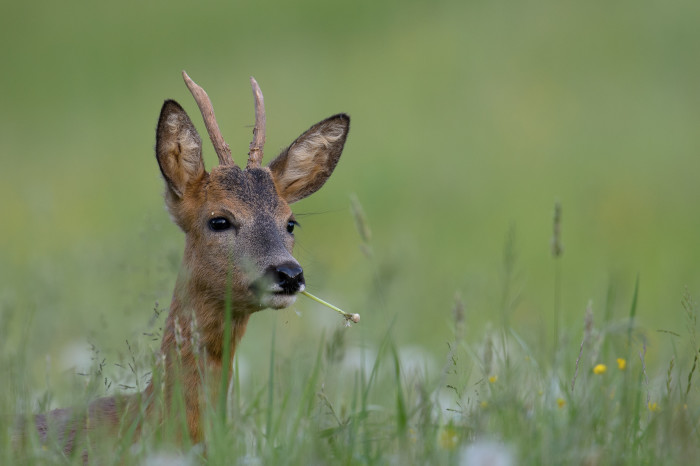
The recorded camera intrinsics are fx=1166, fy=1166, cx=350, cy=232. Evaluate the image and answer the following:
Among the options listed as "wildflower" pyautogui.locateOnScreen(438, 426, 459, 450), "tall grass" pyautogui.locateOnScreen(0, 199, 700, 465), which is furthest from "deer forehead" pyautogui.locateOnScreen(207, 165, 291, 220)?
"wildflower" pyautogui.locateOnScreen(438, 426, 459, 450)

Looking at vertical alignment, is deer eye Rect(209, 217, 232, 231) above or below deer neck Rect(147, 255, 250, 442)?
above

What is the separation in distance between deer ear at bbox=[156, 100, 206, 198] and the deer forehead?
11 centimetres

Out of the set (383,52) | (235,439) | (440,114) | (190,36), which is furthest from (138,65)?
(235,439)

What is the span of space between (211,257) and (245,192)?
386 millimetres

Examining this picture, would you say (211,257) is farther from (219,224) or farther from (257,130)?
(257,130)

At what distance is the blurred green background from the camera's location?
11219 mm

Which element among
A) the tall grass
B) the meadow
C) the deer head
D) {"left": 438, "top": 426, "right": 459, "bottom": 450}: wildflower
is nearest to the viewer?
the tall grass

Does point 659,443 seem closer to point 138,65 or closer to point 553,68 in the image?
point 553,68

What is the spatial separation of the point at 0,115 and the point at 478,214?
834 cm

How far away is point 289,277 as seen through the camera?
482 centimetres

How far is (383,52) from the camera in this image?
19.2m

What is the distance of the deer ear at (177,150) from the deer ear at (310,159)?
50cm

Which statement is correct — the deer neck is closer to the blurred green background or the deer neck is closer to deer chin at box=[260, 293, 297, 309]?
deer chin at box=[260, 293, 297, 309]

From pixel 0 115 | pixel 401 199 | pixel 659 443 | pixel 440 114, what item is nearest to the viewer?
pixel 659 443
